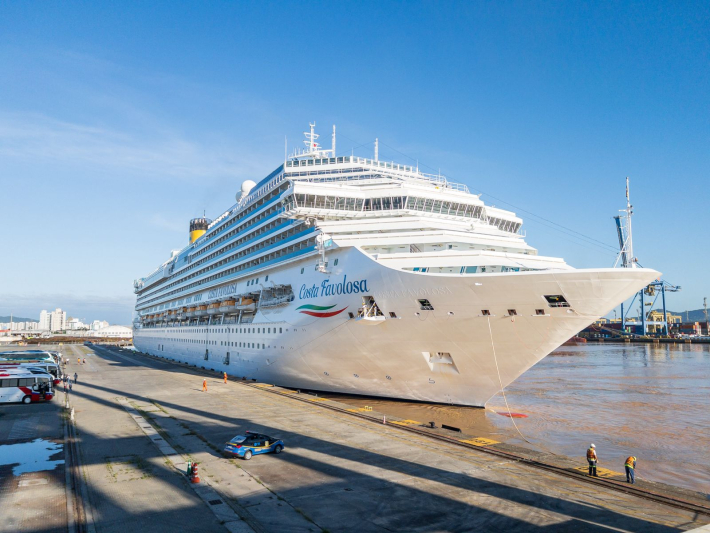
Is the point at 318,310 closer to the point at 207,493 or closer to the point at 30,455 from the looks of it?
the point at 207,493

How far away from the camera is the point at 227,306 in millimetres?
37812

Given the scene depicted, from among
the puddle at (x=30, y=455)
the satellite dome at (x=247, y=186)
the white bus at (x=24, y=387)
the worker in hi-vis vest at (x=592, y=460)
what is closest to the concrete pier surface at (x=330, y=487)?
the worker in hi-vis vest at (x=592, y=460)

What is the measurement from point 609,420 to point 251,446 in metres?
20.0

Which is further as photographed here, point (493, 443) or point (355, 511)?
point (493, 443)

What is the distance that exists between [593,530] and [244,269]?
30671mm

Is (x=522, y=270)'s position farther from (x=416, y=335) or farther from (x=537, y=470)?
(x=537, y=470)

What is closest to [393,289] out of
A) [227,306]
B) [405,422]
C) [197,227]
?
[405,422]

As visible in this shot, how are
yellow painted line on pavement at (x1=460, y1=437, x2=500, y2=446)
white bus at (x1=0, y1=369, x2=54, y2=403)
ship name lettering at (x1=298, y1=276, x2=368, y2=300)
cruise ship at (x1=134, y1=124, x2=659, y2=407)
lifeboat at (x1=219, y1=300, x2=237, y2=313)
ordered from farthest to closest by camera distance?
lifeboat at (x1=219, y1=300, x2=237, y2=313) → white bus at (x1=0, y1=369, x2=54, y2=403) → ship name lettering at (x1=298, y1=276, x2=368, y2=300) → cruise ship at (x1=134, y1=124, x2=659, y2=407) → yellow painted line on pavement at (x1=460, y1=437, x2=500, y2=446)

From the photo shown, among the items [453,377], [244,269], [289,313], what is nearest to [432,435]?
[453,377]

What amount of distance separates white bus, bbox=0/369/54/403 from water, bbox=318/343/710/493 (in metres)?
16.9

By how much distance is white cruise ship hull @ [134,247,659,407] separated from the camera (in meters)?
18.0

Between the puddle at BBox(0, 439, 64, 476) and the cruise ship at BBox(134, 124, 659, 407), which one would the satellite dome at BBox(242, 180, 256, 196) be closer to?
the cruise ship at BBox(134, 124, 659, 407)

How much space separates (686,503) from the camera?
11.4 meters

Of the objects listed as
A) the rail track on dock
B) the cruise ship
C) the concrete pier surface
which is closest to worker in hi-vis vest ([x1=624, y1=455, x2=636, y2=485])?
the rail track on dock
